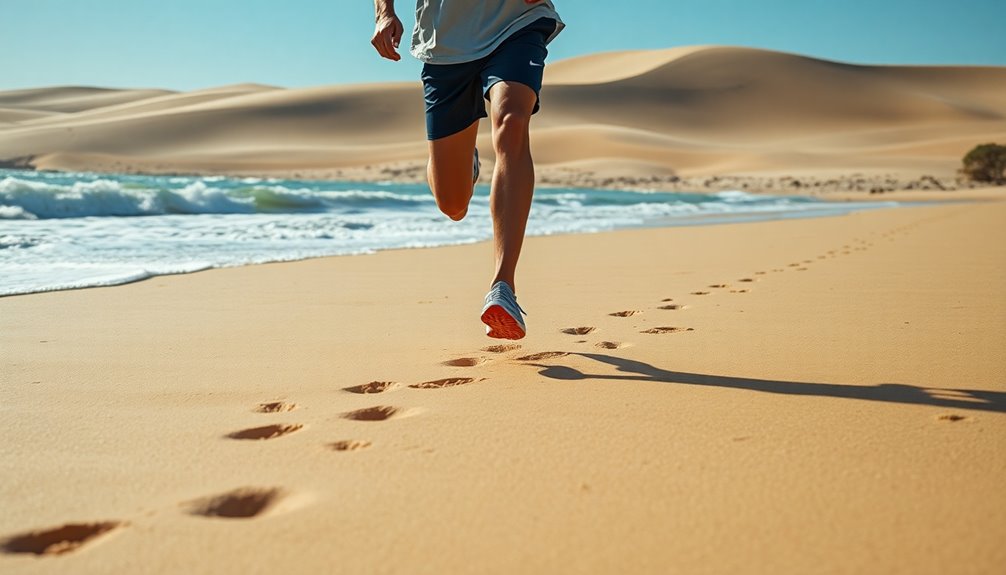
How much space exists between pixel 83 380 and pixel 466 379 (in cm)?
90

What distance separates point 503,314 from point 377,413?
1.79ft

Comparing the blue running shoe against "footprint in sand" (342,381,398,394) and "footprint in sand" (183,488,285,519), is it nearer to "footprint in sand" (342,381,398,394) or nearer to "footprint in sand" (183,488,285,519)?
"footprint in sand" (342,381,398,394)

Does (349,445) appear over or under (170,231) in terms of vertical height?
under

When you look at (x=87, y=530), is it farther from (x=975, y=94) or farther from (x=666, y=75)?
(x=975, y=94)

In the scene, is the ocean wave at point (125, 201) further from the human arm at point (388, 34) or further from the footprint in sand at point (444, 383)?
the footprint in sand at point (444, 383)

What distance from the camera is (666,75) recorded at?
78562 millimetres

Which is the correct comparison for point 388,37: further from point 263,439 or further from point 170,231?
point 170,231

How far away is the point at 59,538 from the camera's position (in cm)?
114

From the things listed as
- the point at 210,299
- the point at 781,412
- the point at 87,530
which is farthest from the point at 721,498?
the point at 210,299

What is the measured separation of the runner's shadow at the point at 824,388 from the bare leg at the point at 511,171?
409 millimetres

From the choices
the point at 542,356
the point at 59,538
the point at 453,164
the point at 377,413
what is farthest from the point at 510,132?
the point at 59,538

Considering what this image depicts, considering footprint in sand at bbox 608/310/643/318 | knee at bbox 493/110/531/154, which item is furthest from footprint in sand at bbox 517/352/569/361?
footprint in sand at bbox 608/310/643/318

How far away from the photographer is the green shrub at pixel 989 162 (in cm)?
3328

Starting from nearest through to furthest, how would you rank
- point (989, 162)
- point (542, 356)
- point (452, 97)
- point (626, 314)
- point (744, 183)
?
point (542, 356) → point (452, 97) → point (626, 314) → point (989, 162) → point (744, 183)
